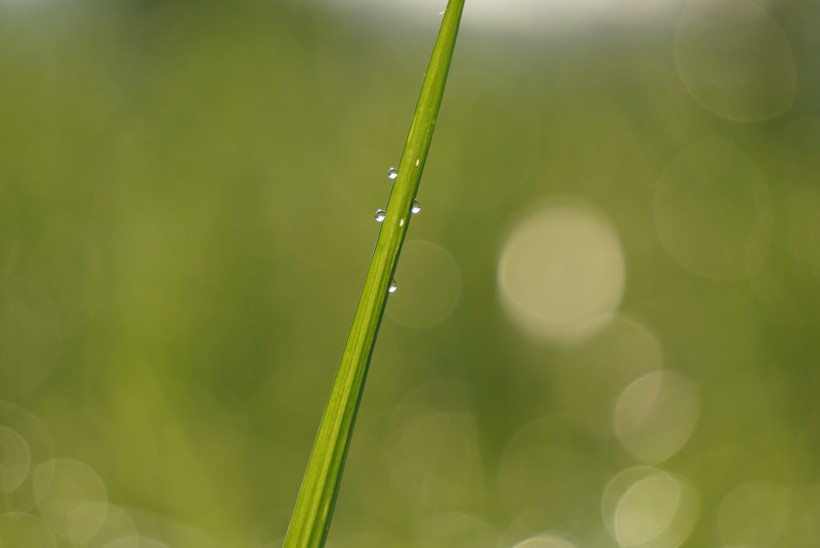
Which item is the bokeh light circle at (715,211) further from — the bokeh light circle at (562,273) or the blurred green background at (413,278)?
the bokeh light circle at (562,273)

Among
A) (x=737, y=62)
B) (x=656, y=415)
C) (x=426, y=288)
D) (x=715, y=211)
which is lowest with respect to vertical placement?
(x=656, y=415)

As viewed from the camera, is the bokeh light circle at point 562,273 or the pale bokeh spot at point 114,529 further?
the bokeh light circle at point 562,273

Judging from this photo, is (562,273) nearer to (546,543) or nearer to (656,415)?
(656,415)

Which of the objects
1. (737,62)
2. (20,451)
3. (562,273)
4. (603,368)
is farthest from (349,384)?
(737,62)

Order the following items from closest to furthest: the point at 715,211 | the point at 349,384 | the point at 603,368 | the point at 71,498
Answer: the point at 349,384, the point at 71,498, the point at 603,368, the point at 715,211

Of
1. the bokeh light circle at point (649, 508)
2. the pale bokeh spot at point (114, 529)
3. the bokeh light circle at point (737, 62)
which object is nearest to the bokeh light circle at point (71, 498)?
the pale bokeh spot at point (114, 529)

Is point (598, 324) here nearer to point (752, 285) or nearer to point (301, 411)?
point (752, 285)

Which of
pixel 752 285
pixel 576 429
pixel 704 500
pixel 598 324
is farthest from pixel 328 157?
pixel 704 500

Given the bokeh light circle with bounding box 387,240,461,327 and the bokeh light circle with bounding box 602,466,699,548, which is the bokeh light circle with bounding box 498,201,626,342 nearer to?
the bokeh light circle with bounding box 387,240,461,327
